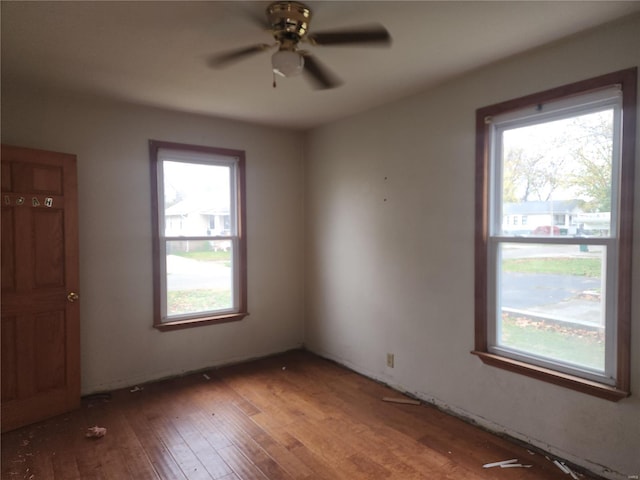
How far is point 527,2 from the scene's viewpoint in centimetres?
188

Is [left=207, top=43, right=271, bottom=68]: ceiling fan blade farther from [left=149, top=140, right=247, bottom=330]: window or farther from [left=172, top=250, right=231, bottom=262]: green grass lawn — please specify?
[left=172, top=250, right=231, bottom=262]: green grass lawn

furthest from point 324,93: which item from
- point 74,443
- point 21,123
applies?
point 74,443

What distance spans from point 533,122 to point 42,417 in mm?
4126

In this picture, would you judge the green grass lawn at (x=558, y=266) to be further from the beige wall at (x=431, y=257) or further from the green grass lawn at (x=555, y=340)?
the green grass lawn at (x=555, y=340)

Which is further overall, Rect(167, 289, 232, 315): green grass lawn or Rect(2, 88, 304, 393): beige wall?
Rect(167, 289, 232, 315): green grass lawn

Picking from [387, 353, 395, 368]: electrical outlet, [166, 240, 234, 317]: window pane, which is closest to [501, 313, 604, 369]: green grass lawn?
[387, 353, 395, 368]: electrical outlet

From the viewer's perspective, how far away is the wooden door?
2.72 meters

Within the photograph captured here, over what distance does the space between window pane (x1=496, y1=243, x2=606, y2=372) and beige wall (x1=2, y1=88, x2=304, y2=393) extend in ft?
8.40

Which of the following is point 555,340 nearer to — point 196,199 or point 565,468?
point 565,468

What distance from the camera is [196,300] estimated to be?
3.89 m

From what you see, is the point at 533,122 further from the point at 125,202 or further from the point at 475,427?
the point at 125,202

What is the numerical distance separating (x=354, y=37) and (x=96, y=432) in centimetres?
304

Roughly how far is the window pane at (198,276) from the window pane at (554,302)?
2684 mm

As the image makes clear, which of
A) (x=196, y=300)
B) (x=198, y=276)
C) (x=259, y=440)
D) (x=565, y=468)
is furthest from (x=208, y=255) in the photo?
(x=565, y=468)
